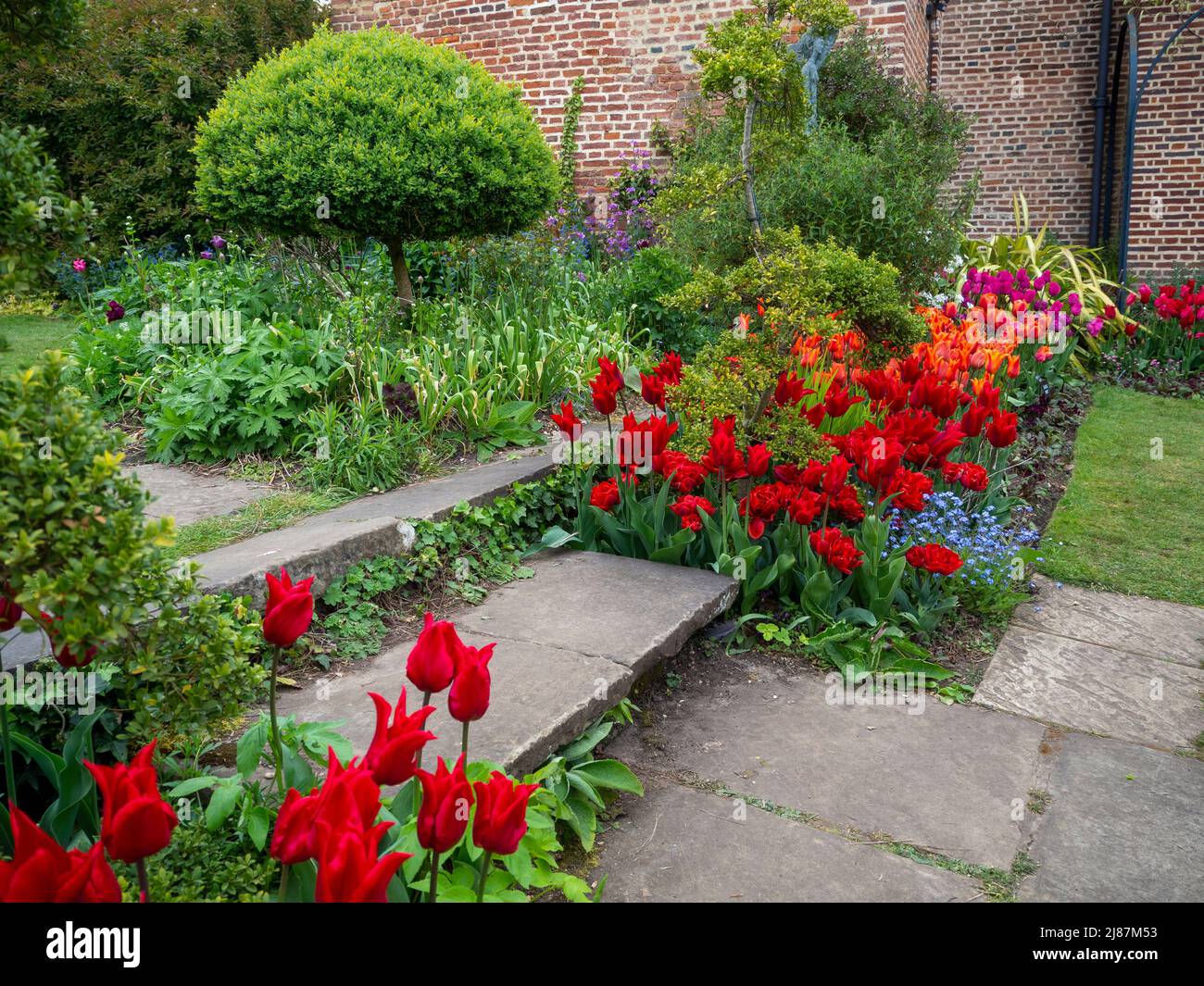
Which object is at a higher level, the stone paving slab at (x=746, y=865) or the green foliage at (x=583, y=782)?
the green foliage at (x=583, y=782)

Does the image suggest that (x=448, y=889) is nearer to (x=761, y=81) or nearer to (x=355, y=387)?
(x=355, y=387)

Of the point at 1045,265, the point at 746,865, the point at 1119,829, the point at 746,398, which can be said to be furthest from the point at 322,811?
the point at 1045,265

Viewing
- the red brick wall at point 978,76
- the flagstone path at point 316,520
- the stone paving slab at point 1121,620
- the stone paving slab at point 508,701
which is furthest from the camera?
the red brick wall at point 978,76

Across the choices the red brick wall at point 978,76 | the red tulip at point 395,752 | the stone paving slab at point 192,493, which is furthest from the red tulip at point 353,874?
the red brick wall at point 978,76

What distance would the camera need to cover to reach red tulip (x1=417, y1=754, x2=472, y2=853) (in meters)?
1.23

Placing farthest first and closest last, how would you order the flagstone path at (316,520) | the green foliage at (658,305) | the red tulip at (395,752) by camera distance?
the green foliage at (658,305) → the flagstone path at (316,520) → the red tulip at (395,752)

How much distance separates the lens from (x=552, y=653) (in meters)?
2.51

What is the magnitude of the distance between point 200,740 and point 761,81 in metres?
3.33

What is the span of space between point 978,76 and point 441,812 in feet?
41.7

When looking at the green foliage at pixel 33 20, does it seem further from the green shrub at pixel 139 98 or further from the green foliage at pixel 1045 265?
the green shrub at pixel 139 98

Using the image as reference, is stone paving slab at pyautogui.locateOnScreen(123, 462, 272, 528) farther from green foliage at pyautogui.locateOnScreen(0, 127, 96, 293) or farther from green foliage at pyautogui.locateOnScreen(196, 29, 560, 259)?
green foliage at pyautogui.locateOnScreen(0, 127, 96, 293)

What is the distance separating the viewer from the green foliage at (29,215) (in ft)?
4.24

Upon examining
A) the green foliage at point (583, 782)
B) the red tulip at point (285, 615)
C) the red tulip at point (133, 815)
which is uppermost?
the red tulip at point (285, 615)
